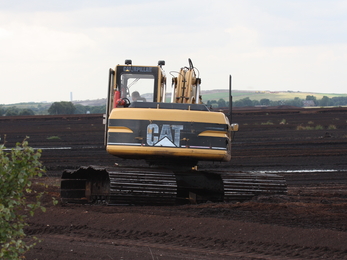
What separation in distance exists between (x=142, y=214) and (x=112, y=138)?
2.05m

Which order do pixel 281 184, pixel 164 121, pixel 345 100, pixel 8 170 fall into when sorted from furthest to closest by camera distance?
pixel 345 100, pixel 281 184, pixel 164 121, pixel 8 170

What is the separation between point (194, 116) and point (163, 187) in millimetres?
1628

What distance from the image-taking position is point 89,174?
1337cm

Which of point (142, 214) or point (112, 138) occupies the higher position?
point (112, 138)

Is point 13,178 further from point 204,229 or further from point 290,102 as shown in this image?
point 290,102

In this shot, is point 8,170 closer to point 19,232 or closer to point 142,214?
point 19,232

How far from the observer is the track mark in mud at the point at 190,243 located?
321 inches

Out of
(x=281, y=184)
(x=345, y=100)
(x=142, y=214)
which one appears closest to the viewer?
(x=142, y=214)

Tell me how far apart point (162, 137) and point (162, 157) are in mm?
490

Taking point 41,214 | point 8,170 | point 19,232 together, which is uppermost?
point 8,170

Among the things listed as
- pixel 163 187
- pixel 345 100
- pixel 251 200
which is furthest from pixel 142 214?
pixel 345 100

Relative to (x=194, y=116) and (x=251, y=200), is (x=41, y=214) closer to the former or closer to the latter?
(x=194, y=116)

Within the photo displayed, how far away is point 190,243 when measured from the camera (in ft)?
29.0

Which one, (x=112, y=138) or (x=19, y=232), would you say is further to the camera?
(x=112, y=138)
